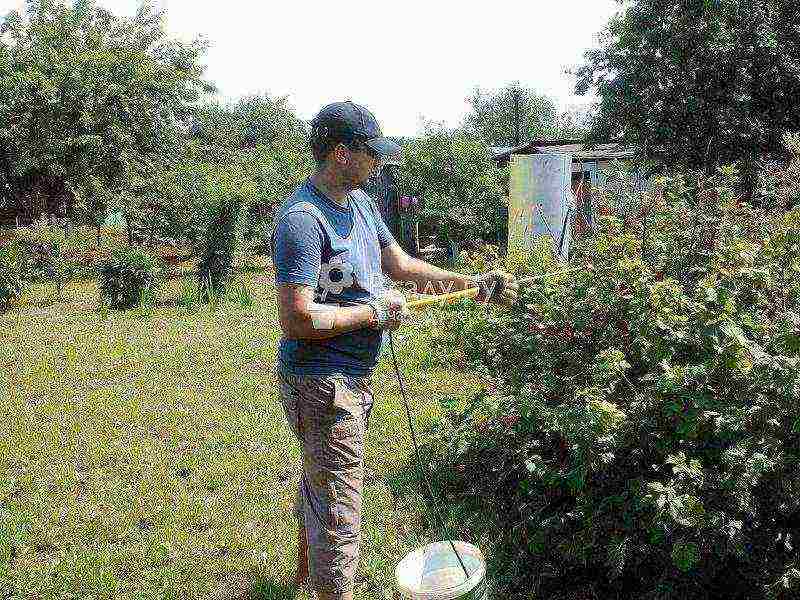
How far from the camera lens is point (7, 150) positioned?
18.3 meters

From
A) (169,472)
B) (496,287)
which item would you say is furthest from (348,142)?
(169,472)

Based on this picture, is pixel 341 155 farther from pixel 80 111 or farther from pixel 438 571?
pixel 80 111

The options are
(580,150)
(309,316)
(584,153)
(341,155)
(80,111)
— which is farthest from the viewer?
(584,153)

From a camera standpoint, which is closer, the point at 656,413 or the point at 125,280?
the point at 656,413

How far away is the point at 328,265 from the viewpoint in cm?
216

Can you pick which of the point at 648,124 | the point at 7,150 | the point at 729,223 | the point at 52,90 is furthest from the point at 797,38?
the point at 7,150

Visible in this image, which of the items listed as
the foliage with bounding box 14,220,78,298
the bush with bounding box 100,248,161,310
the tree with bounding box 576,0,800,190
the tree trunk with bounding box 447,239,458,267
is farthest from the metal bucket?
the foliage with bounding box 14,220,78,298

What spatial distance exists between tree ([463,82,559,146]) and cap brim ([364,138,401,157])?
41528 millimetres

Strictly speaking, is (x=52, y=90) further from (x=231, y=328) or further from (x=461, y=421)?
(x=461, y=421)

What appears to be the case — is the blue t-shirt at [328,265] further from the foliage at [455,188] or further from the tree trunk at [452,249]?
the foliage at [455,188]

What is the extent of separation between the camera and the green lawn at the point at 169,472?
9.89 ft

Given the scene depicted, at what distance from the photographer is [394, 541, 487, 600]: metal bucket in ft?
7.96

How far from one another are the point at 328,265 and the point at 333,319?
166mm

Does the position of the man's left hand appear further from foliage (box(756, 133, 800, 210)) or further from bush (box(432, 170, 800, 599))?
foliage (box(756, 133, 800, 210))
